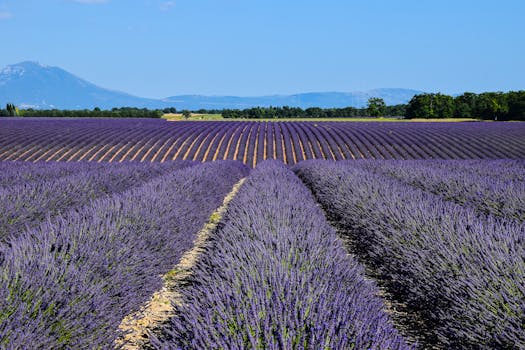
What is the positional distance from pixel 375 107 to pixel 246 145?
72932 millimetres

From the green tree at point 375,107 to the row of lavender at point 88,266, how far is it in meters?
86.3

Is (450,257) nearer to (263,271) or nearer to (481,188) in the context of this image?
(263,271)

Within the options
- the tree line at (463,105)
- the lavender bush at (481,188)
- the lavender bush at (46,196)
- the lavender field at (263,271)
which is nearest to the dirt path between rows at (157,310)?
the lavender field at (263,271)

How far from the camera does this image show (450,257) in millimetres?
3600

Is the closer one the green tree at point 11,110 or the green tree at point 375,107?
the green tree at point 11,110

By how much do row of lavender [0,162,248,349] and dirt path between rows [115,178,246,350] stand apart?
14 cm

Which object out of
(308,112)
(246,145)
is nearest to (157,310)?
Result: (246,145)

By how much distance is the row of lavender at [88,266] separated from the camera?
8.19 ft

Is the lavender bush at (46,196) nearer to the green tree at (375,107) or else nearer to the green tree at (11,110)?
the green tree at (11,110)

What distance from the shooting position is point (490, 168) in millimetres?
11320

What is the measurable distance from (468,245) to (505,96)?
A: 76.0m

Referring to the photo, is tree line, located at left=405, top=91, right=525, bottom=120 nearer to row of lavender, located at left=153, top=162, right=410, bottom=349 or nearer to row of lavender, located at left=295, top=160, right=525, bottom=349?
row of lavender, located at left=295, top=160, right=525, bottom=349

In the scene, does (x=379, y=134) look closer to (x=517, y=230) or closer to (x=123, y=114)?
(x=517, y=230)

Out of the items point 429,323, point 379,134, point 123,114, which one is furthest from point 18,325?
point 123,114
